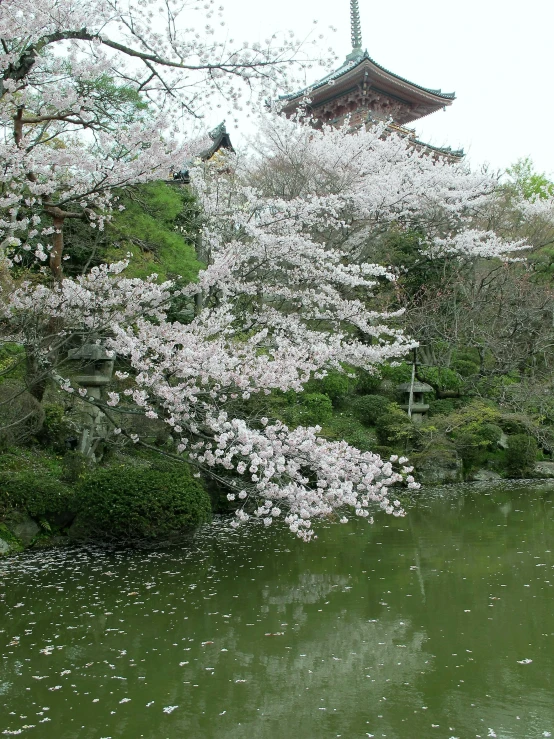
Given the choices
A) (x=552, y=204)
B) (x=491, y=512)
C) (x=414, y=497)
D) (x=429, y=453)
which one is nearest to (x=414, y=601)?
(x=491, y=512)

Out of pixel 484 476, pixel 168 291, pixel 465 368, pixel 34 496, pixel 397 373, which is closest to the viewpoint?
pixel 34 496

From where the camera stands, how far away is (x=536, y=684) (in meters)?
3.74

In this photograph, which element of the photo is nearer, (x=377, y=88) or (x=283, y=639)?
(x=283, y=639)

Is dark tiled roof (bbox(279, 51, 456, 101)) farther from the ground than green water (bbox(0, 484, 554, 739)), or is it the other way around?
dark tiled roof (bbox(279, 51, 456, 101))

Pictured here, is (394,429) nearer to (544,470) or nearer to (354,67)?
(544,470)

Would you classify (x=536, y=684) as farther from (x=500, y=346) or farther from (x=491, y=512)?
(x=500, y=346)

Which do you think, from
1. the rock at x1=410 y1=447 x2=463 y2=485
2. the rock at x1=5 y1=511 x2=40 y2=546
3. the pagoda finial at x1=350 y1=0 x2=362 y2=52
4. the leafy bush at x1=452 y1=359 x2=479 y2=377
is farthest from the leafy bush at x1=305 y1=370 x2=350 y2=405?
the pagoda finial at x1=350 y1=0 x2=362 y2=52

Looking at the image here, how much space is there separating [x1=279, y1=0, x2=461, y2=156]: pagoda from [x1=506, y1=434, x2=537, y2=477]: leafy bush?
33.8 feet

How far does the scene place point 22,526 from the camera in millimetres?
6930

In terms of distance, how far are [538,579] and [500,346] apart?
338 inches

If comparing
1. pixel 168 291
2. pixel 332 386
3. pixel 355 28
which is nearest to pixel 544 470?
pixel 332 386

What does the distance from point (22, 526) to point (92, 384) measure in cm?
222

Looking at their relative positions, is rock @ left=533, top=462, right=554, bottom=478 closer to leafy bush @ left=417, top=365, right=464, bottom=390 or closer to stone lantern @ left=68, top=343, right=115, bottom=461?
leafy bush @ left=417, top=365, right=464, bottom=390

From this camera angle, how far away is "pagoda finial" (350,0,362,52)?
23377 millimetres
